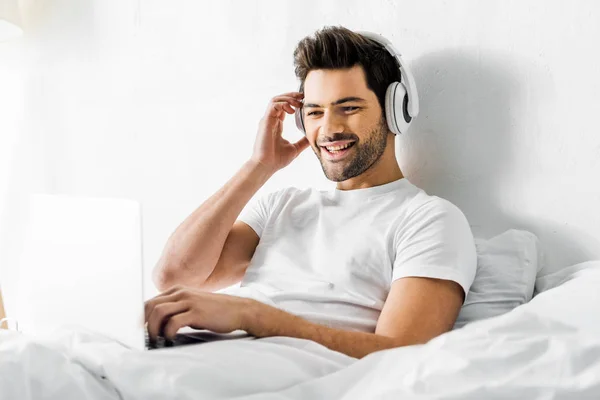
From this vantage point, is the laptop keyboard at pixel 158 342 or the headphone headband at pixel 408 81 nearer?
the laptop keyboard at pixel 158 342

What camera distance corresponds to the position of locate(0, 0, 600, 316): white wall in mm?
1316

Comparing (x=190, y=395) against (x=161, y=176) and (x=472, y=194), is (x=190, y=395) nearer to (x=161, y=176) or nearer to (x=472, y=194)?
(x=472, y=194)

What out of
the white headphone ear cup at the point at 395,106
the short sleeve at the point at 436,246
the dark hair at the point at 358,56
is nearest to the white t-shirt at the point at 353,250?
the short sleeve at the point at 436,246

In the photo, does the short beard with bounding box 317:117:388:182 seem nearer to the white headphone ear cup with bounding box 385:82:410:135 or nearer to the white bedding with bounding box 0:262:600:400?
the white headphone ear cup with bounding box 385:82:410:135

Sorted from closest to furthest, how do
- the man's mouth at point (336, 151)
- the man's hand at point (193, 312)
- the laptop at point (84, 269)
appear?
the laptop at point (84, 269) → the man's hand at point (193, 312) → the man's mouth at point (336, 151)

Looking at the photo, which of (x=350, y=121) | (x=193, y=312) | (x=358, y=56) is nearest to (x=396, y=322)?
(x=193, y=312)

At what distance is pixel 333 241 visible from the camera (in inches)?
54.4

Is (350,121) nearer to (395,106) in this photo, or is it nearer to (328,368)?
(395,106)

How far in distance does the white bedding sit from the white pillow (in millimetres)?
280

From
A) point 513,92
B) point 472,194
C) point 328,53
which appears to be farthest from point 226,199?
point 513,92

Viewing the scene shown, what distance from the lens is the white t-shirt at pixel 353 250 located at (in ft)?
4.00

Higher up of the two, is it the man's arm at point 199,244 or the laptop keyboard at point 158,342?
the man's arm at point 199,244

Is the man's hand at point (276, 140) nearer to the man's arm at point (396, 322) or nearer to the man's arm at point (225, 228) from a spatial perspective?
the man's arm at point (225, 228)

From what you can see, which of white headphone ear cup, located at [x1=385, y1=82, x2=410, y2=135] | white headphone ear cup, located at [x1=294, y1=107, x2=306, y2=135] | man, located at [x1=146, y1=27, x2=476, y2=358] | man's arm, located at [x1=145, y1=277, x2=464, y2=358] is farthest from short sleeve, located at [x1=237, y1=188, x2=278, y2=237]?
man's arm, located at [x1=145, y1=277, x2=464, y2=358]
